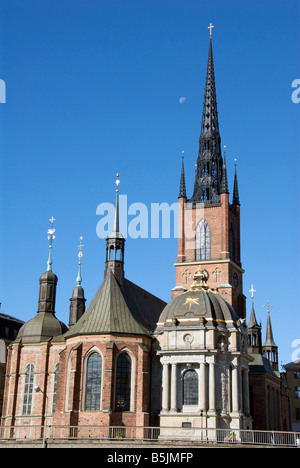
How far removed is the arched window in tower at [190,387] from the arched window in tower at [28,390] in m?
17.3

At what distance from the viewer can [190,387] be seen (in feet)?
165

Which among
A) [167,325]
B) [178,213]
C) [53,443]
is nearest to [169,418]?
[167,325]

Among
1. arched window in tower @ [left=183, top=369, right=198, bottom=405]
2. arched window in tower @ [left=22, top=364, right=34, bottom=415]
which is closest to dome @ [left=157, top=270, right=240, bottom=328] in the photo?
arched window in tower @ [left=183, top=369, right=198, bottom=405]

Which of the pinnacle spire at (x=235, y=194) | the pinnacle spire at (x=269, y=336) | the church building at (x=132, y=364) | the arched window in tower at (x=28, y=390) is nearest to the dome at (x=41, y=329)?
the church building at (x=132, y=364)

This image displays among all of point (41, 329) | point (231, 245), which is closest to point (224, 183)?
point (231, 245)

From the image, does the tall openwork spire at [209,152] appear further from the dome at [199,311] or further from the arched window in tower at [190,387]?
the arched window in tower at [190,387]

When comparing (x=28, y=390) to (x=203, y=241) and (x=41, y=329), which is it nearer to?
(x=41, y=329)

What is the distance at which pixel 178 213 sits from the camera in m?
74.5

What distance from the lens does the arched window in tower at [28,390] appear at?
59.2 m

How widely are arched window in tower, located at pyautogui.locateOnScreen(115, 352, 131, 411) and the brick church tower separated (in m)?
18.9
